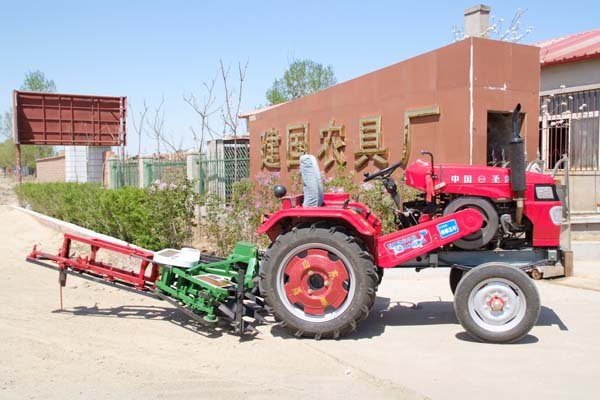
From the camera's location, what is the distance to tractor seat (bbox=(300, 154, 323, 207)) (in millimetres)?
5082

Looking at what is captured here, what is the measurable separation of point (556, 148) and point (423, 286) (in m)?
6.70

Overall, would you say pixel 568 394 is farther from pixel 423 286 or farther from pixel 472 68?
pixel 472 68

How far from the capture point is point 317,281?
5051 mm

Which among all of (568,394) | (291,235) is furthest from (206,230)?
(568,394)

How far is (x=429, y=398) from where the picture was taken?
3.72 meters

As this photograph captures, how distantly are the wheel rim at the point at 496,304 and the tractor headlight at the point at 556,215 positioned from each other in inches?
30.1

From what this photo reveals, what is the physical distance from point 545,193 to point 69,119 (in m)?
22.4

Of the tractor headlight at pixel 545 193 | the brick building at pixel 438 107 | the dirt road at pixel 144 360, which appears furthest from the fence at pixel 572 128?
the dirt road at pixel 144 360

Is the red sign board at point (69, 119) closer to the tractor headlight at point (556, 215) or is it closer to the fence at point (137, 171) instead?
the fence at point (137, 171)

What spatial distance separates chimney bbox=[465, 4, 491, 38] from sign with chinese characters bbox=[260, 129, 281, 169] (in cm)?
538

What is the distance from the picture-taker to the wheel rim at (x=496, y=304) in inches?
192

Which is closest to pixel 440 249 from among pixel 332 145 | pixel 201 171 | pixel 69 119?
pixel 332 145

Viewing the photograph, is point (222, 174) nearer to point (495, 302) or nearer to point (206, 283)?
point (206, 283)

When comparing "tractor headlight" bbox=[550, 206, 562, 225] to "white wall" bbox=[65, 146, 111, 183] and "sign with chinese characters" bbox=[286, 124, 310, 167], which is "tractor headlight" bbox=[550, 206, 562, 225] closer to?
"sign with chinese characters" bbox=[286, 124, 310, 167]
